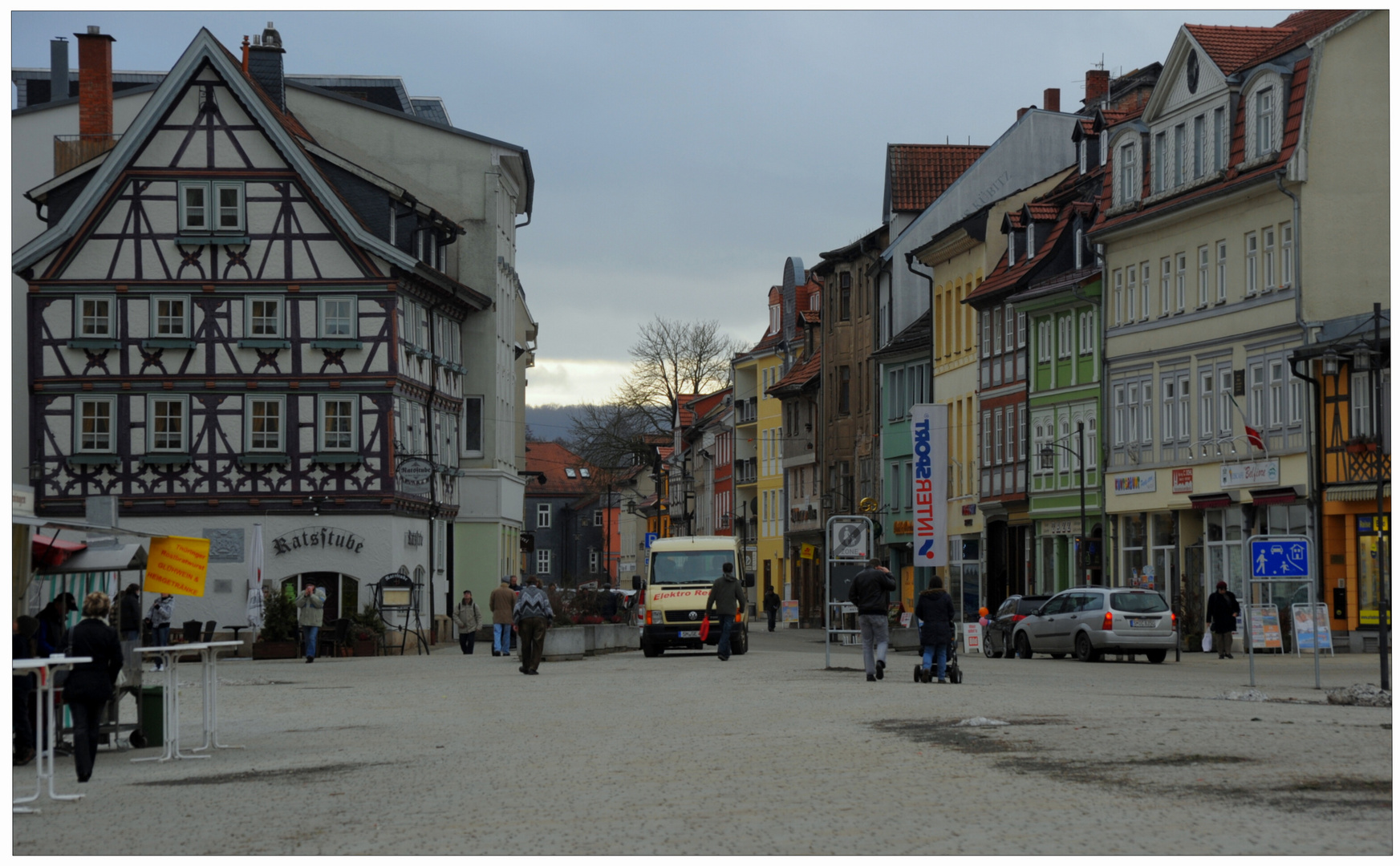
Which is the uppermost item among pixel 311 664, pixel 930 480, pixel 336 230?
pixel 336 230

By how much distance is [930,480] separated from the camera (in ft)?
201

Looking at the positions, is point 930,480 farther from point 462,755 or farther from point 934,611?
point 462,755

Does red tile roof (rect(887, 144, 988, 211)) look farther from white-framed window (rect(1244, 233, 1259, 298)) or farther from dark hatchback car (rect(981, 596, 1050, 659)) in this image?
dark hatchback car (rect(981, 596, 1050, 659))

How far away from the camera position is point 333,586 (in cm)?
5309

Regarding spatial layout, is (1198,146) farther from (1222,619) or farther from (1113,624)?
(1113,624)

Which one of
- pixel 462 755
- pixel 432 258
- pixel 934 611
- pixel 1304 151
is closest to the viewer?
pixel 462 755

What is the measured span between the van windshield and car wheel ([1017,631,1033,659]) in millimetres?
6144

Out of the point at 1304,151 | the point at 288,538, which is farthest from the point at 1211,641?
the point at 288,538

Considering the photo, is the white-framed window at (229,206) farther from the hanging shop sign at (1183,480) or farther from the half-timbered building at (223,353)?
the hanging shop sign at (1183,480)

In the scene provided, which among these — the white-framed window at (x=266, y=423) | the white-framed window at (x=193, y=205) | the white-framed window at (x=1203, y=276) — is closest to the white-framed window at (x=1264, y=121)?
the white-framed window at (x=1203, y=276)

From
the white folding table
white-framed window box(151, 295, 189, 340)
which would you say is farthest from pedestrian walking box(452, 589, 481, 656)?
the white folding table

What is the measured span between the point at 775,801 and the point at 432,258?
48.0m

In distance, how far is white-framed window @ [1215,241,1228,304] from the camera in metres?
49.0

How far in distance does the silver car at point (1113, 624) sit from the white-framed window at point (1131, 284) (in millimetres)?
14572
